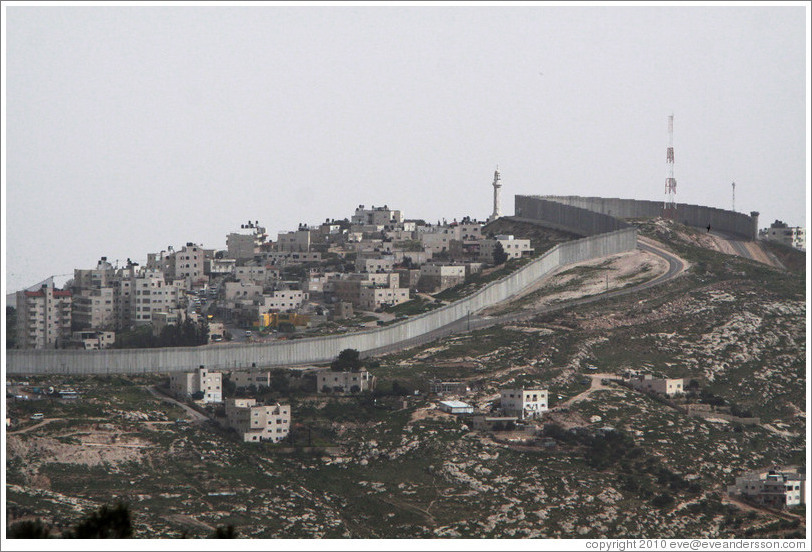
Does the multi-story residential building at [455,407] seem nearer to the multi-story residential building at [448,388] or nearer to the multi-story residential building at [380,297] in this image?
the multi-story residential building at [448,388]

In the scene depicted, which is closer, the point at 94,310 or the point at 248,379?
the point at 248,379

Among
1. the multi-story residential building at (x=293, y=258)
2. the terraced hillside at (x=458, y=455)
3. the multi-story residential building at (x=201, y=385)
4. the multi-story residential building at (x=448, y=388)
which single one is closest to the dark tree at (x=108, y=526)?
the terraced hillside at (x=458, y=455)

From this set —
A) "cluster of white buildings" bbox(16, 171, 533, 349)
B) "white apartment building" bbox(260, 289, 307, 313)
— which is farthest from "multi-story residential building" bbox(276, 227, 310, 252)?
"white apartment building" bbox(260, 289, 307, 313)

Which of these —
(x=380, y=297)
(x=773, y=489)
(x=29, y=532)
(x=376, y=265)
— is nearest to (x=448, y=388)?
(x=773, y=489)

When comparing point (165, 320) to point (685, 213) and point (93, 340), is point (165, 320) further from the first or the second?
point (685, 213)

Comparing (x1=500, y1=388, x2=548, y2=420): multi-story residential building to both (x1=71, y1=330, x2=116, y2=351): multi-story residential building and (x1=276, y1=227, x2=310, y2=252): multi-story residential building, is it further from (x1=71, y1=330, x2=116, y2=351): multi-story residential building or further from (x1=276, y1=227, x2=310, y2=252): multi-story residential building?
(x1=276, y1=227, x2=310, y2=252): multi-story residential building
